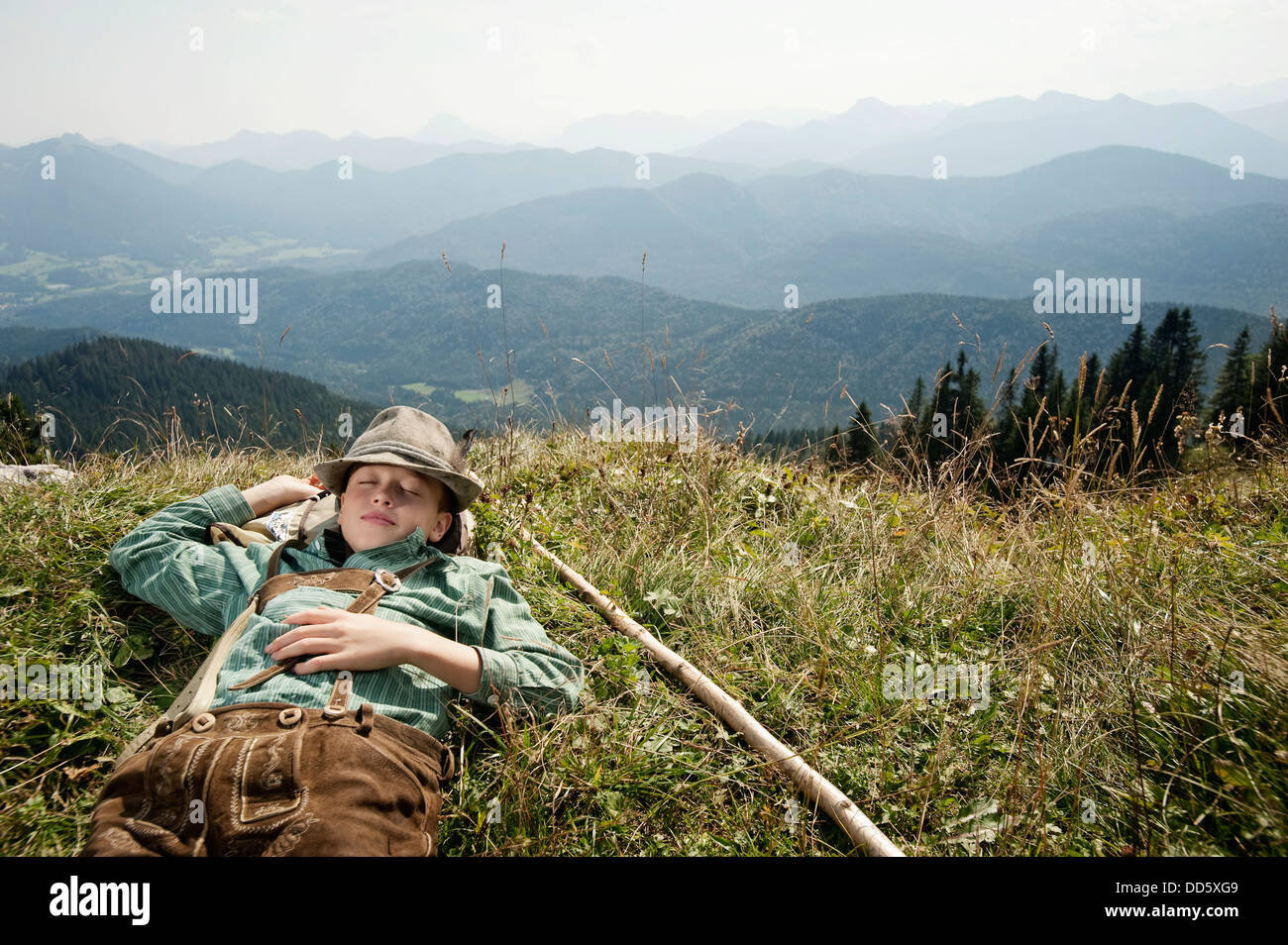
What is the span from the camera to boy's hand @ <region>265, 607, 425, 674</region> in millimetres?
2117

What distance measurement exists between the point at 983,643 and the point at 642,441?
3282 millimetres

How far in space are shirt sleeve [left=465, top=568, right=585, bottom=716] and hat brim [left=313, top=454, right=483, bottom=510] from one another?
371mm

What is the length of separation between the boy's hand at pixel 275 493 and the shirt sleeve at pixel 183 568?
0.28 metres

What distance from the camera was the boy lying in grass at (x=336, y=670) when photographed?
5.88 feet

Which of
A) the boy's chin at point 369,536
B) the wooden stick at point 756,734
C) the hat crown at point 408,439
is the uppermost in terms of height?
the hat crown at point 408,439

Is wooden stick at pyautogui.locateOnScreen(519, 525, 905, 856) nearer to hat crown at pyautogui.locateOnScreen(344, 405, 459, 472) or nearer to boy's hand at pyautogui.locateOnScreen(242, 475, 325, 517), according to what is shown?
hat crown at pyautogui.locateOnScreen(344, 405, 459, 472)

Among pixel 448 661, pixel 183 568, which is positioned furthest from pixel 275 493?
pixel 448 661

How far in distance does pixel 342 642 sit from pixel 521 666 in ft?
2.10

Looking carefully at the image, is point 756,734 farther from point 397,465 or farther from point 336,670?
point 397,465

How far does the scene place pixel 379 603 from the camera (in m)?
2.50

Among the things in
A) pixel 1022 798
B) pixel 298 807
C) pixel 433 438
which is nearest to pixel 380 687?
pixel 298 807

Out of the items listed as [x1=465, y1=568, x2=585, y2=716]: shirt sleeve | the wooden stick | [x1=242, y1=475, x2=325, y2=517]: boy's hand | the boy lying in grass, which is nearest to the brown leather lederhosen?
the boy lying in grass

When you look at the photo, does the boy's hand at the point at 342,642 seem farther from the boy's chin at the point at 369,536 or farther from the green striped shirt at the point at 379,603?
the boy's chin at the point at 369,536

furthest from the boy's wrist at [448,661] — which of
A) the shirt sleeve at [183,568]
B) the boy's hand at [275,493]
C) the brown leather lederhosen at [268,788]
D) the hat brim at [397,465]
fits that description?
the boy's hand at [275,493]
